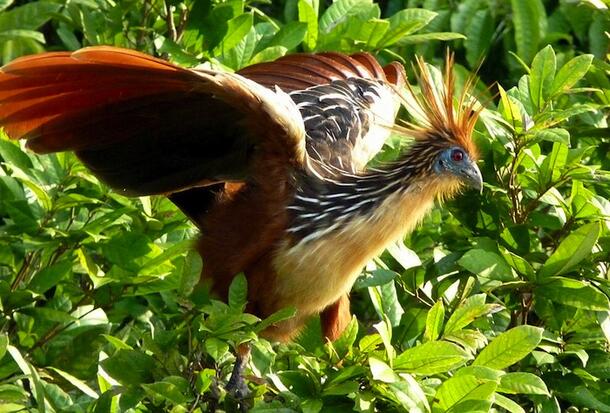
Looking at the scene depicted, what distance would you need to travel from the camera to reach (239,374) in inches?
169

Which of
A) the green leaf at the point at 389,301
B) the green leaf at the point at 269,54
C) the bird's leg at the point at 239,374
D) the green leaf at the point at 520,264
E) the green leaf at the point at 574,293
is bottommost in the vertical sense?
the bird's leg at the point at 239,374

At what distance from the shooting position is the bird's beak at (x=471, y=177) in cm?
438

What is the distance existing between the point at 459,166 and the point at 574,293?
2.10 ft

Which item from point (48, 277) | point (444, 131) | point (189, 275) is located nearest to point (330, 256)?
point (444, 131)

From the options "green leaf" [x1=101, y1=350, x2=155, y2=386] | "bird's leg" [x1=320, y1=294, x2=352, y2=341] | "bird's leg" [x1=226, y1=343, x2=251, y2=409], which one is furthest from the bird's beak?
"green leaf" [x1=101, y1=350, x2=155, y2=386]

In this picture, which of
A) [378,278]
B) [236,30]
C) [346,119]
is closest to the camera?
[378,278]

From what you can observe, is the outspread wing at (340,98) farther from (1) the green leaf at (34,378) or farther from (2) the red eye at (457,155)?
(1) the green leaf at (34,378)

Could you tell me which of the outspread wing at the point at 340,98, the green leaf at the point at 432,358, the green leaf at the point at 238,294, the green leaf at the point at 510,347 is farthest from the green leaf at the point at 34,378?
the outspread wing at the point at 340,98

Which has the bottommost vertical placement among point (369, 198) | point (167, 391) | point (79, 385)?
point (79, 385)

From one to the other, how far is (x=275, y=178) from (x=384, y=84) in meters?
Answer: 1.10

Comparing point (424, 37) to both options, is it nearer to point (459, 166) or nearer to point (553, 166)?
point (459, 166)

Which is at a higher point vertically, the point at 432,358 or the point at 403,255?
the point at 432,358

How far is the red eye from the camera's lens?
4.47 meters

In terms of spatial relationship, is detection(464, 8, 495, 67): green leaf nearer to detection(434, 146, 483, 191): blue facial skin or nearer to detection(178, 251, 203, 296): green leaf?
detection(434, 146, 483, 191): blue facial skin
